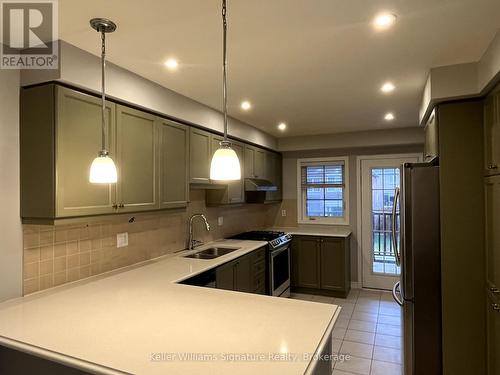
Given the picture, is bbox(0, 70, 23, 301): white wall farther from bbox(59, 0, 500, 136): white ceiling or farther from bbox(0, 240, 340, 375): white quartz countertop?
bbox(59, 0, 500, 136): white ceiling

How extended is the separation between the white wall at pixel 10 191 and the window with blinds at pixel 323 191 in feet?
13.8

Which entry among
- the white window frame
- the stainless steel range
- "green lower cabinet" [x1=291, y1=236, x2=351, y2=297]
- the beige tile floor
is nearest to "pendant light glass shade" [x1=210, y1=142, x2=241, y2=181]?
the beige tile floor

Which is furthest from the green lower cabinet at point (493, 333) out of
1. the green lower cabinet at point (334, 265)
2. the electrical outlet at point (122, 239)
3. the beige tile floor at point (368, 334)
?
the electrical outlet at point (122, 239)

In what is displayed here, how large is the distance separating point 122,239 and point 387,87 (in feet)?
8.63

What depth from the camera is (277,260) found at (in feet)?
14.1

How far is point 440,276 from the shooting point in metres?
2.44

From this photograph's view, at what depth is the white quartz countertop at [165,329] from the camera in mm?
1240

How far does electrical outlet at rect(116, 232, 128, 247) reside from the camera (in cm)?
272

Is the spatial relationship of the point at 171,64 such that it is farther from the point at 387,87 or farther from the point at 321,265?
the point at 321,265

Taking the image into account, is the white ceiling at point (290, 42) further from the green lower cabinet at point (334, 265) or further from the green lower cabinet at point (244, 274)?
the green lower cabinet at point (334, 265)

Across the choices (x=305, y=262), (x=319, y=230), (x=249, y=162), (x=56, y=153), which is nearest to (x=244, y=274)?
(x=249, y=162)

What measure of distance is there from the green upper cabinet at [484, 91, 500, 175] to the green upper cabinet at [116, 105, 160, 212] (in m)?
2.43

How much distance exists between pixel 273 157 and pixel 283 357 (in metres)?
4.20

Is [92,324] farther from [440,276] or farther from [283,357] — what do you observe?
[440,276]
